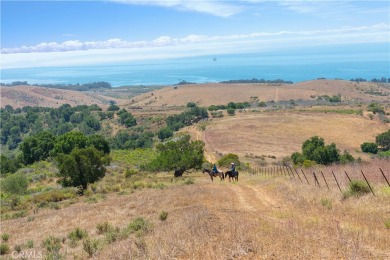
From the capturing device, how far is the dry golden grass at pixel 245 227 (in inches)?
353

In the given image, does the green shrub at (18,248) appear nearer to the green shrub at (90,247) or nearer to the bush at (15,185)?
the green shrub at (90,247)

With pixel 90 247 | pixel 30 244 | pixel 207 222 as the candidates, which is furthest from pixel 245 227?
pixel 30 244

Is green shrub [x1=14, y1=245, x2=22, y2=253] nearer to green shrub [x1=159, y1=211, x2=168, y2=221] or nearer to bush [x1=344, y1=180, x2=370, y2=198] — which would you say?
green shrub [x1=159, y1=211, x2=168, y2=221]

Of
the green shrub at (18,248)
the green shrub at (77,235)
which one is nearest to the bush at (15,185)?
the green shrub at (18,248)

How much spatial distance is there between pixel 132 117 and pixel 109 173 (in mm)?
96718

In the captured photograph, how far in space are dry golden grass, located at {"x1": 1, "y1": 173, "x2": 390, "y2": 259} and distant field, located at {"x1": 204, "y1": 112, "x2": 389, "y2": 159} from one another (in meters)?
52.2

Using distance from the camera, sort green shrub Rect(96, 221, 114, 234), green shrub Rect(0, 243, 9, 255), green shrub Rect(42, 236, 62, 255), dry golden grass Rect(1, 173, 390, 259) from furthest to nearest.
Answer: green shrub Rect(96, 221, 114, 234), green shrub Rect(0, 243, 9, 255), green shrub Rect(42, 236, 62, 255), dry golden grass Rect(1, 173, 390, 259)

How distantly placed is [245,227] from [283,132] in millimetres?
81587

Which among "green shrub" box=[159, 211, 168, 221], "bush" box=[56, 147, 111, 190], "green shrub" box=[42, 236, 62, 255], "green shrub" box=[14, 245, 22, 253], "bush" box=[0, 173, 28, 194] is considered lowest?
"bush" box=[0, 173, 28, 194]

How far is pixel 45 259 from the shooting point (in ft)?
38.7

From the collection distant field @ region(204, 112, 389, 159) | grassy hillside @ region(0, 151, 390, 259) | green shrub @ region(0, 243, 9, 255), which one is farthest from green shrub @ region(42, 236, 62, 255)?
distant field @ region(204, 112, 389, 159)

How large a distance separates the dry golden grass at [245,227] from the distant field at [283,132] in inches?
2053

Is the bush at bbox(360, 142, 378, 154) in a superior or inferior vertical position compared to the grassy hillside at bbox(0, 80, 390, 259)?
inferior

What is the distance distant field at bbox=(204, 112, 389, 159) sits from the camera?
7700cm
